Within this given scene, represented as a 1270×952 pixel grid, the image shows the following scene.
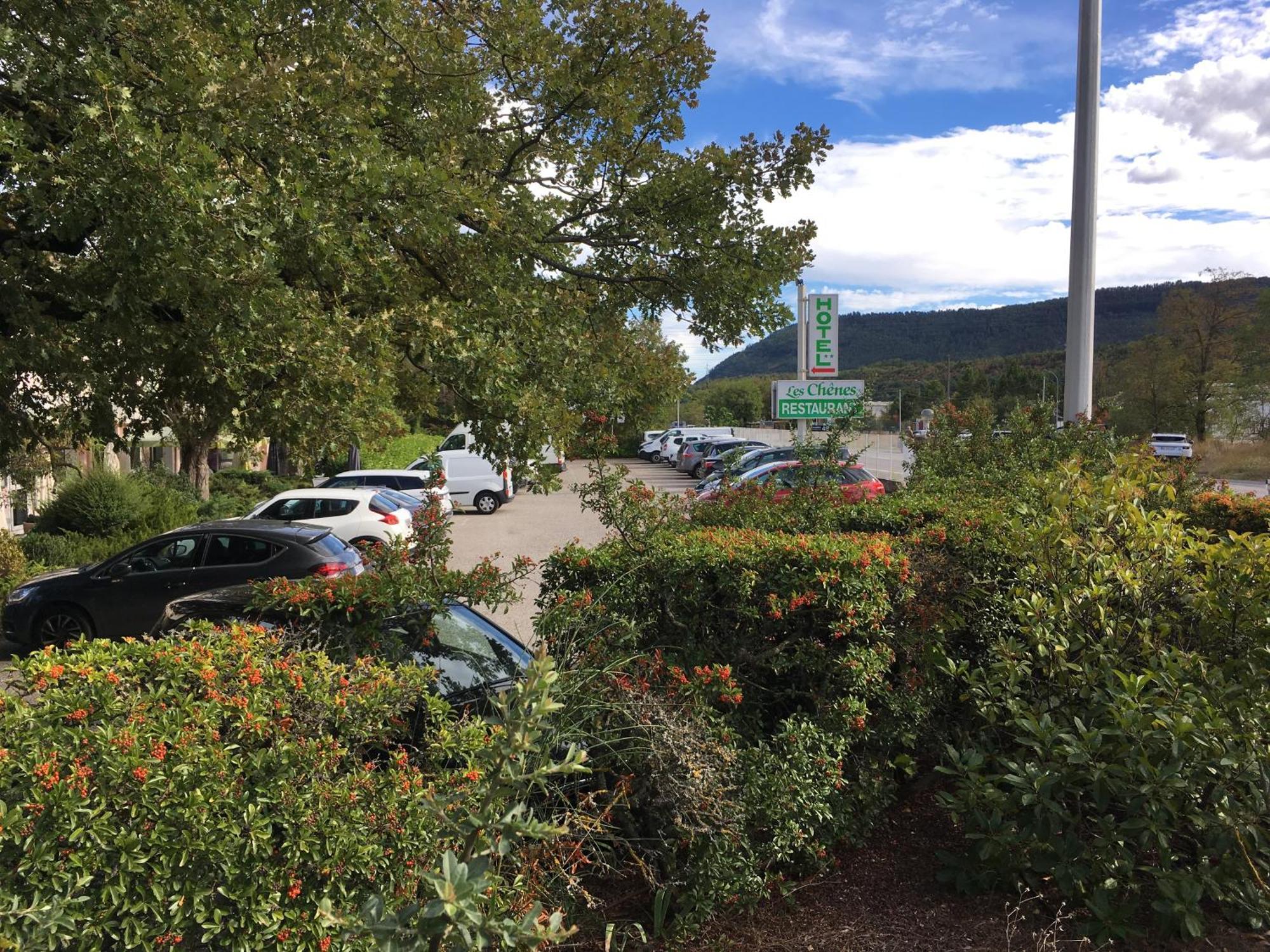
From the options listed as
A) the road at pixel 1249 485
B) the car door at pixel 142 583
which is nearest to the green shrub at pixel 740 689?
the car door at pixel 142 583

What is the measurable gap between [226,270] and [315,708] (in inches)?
105

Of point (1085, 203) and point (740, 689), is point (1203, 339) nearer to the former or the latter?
point (1085, 203)

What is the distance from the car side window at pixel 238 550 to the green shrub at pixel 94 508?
539 cm

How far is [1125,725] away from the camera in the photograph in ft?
10.4

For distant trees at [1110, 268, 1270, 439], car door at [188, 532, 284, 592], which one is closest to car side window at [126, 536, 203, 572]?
Answer: car door at [188, 532, 284, 592]

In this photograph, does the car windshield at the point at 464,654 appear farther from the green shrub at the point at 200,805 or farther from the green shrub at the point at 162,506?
the green shrub at the point at 162,506

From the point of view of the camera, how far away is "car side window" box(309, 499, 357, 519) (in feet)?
50.4

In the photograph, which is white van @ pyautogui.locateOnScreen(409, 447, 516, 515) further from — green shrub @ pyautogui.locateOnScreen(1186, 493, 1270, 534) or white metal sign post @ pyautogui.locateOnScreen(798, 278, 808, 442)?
green shrub @ pyautogui.locateOnScreen(1186, 493, 1270, 534)

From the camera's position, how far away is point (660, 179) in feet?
28.9

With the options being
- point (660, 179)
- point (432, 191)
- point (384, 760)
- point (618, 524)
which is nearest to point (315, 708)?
point (384, 760)

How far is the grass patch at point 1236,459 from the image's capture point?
129 ft

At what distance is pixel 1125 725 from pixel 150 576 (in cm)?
992

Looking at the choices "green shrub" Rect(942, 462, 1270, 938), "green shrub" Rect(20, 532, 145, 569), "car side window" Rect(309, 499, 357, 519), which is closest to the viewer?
"green shrub" Rect(942, 462, 1270, 938)

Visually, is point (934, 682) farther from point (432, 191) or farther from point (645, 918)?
point (432, 191)
